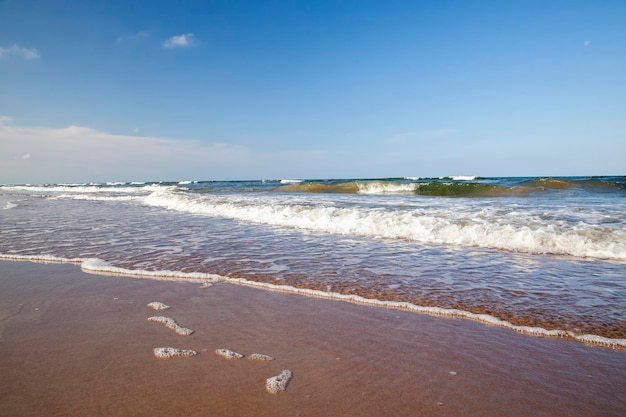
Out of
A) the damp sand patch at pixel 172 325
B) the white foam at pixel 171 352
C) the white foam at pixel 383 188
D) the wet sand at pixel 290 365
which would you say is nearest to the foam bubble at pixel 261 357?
the wet sand at pixel 290 365

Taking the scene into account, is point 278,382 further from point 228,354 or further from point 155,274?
point 155,274

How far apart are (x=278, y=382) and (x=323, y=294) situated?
194 cm

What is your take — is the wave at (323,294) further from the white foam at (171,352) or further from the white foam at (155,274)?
the white foam at (171,352)

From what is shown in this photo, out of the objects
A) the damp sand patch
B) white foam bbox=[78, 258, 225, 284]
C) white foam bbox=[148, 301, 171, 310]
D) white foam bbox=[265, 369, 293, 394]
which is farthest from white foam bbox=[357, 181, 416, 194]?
white foam bbox=[265, 369, 293, 394]

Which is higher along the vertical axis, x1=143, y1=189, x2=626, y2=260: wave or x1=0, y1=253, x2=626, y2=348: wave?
x1=143, y1=189, x2=626, y2=260: wave

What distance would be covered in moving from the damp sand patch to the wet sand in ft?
0.20

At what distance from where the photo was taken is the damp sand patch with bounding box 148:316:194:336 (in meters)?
3.20

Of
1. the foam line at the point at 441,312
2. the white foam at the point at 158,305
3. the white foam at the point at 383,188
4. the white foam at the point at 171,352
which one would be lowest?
the foam line at the point at 441,312

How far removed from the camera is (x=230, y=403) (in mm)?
2141

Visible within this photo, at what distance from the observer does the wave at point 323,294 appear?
10.3 ft

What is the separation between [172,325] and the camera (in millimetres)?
3363

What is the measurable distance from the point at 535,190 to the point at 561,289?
65.4 ft

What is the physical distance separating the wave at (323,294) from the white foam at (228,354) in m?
1.58

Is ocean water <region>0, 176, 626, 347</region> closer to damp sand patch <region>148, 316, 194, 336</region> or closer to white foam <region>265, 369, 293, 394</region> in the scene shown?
damp sand patch <region>148, 316, 194, 336</region>
